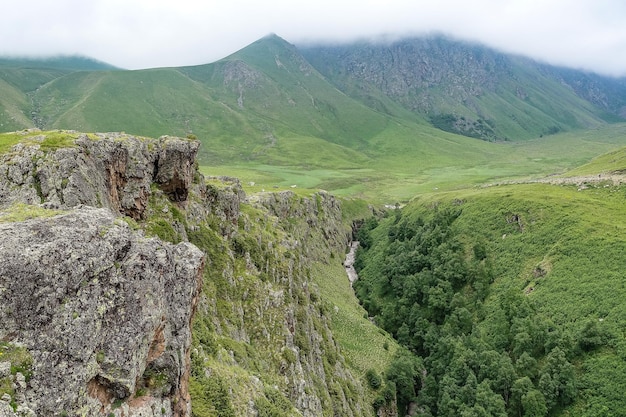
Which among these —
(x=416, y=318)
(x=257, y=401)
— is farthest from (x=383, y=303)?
(x=257, y=401)

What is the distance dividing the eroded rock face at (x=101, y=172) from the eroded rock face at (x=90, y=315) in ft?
41.7

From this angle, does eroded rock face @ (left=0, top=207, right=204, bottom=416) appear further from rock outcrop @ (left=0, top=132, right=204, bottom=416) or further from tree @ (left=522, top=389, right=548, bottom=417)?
tree @ (left=522, top=389, right=548, bottom=417)

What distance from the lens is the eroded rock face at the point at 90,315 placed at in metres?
20.4

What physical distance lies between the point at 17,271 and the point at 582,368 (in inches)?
3893

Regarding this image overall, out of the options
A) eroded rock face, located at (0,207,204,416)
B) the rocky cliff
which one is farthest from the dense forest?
eroded rock face, located at (0,207,204,416)

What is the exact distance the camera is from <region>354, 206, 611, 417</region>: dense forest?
8506 cm

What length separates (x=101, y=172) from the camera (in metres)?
46.4

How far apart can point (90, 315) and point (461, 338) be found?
336ft

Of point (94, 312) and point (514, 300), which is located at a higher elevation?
point (94, 312)

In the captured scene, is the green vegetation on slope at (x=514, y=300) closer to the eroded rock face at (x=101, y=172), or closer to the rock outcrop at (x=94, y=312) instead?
the eroded rock face at (x=101, y=172)

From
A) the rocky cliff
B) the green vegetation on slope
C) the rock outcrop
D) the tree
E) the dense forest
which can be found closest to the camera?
the rock outcrop

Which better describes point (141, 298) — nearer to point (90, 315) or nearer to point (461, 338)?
point (90, 315)

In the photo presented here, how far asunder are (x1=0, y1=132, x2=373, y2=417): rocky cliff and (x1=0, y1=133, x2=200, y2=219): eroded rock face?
15cm

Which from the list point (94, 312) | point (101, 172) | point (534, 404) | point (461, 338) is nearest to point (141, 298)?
point (94, 312)
